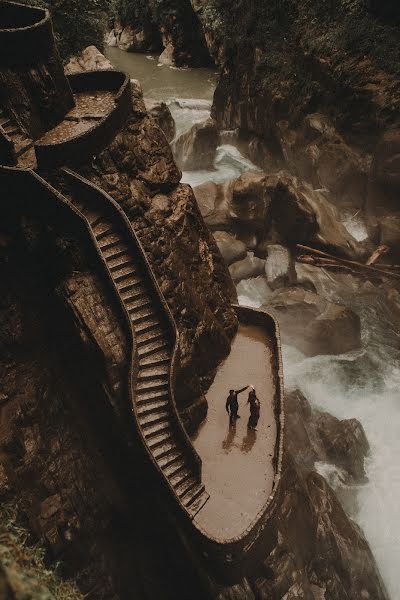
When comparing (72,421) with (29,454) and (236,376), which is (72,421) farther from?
(236,376)

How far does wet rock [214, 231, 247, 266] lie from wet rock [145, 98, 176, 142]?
10689mm

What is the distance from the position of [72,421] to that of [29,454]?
1397 mm

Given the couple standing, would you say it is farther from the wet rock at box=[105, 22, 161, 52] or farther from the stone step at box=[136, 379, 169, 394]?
the wet rock at box=[105, 22, 161, 52]

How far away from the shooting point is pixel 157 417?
12156 millimetres

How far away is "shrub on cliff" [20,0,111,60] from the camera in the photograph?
1009 inches

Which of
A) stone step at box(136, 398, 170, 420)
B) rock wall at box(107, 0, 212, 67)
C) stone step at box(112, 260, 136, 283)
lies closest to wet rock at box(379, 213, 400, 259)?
stone step at box(112, 260, 136, 283)

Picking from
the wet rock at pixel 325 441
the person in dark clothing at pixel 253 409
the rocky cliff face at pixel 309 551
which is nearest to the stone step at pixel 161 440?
the person in dark clothing at pixel 253 409

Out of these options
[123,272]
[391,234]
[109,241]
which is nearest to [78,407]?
[123,272]

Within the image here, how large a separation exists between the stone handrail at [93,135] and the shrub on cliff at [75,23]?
1388cm

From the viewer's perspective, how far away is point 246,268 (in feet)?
80.0

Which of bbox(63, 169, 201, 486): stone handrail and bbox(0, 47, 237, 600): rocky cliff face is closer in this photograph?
bbox(0, 47, 237, 600): rocky cliff face

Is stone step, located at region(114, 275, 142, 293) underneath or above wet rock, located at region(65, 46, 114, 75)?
underneath

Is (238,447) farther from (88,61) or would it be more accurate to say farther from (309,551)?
(88,61)

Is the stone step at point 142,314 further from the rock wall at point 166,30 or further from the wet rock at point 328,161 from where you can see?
the rock wall at point 166,30
